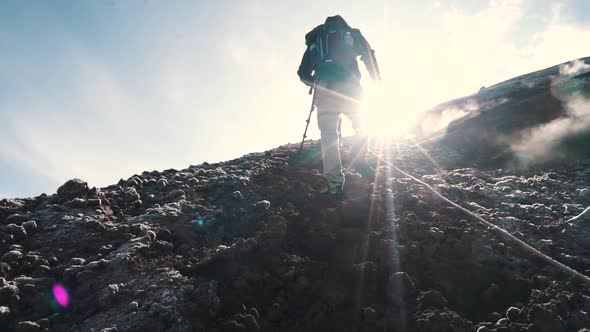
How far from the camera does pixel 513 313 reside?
A: 11.1 feet

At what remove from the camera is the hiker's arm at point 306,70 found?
26.5ft

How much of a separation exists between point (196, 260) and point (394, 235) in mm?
2688

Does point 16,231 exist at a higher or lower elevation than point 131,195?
lower

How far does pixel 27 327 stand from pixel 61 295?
49 centimetres

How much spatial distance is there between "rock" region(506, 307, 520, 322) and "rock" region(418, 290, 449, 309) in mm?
541

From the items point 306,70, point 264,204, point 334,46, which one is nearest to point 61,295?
point 264,204

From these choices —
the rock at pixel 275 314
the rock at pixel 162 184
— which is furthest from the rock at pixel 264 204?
the rock at pixel 275 314

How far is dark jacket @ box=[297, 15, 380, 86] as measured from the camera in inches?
294

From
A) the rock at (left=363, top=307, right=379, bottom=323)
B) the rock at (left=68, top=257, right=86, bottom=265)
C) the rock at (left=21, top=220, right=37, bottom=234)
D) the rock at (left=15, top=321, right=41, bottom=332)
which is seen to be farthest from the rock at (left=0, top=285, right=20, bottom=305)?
the rock at (left=363, top=307, right=379, bottom=323)

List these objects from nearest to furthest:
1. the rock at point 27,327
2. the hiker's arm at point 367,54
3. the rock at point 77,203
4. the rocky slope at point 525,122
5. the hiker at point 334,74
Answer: the rock at point 27,327
the rock at point 77,203
the hiker at point 334,74
the hiker's arm at point 367,54
the rocky slope at point 525,122

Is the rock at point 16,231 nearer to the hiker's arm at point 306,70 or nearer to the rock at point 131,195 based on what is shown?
the rock at point 131,195

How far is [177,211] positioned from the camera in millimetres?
5633

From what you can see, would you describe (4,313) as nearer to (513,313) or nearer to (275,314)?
(275,314)

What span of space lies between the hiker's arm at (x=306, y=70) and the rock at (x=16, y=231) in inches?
230
